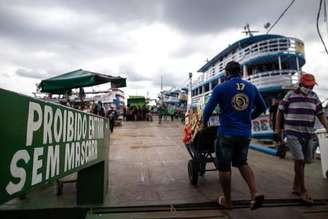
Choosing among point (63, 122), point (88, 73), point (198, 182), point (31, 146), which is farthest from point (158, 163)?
point (31, 146)

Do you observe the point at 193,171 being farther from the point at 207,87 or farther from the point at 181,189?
the point at 207,87

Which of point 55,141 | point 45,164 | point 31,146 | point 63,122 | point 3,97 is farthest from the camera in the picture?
point 63,122

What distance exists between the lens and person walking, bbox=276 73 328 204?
13.5 feet

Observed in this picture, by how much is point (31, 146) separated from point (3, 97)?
0.40 meters

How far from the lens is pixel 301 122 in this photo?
4.17m

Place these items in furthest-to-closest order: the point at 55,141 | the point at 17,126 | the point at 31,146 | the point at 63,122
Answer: the point at 63,122 → the point at 55,141 → the point at 31,146 → the point at 17,126

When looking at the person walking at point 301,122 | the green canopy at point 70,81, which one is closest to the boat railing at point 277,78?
the green canopy at point 70,81

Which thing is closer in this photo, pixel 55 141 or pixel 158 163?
pixel 55 141

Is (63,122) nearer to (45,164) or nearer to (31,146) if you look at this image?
(45,164)

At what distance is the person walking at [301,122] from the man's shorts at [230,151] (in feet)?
3.14

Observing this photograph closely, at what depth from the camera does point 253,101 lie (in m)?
3.75

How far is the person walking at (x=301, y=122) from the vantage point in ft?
13.5

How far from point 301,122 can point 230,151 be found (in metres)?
1.31

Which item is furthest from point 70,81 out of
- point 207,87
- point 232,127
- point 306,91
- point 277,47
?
point 207,87
